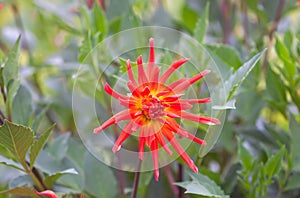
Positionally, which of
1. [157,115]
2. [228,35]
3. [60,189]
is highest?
[228,35]

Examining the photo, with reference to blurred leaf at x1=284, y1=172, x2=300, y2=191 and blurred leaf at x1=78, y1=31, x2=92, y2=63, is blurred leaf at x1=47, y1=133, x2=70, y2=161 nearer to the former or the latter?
blurred leaf at x1=78, y1=31, x2=92, y2=63

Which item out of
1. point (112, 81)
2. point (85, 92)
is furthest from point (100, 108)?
point (112, 81)

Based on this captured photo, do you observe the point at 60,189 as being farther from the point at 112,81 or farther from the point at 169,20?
the point at 169,20

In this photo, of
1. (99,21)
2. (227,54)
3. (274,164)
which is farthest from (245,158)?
(99,21)

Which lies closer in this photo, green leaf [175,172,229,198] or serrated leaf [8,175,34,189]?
green leaf [175,172,229,198]

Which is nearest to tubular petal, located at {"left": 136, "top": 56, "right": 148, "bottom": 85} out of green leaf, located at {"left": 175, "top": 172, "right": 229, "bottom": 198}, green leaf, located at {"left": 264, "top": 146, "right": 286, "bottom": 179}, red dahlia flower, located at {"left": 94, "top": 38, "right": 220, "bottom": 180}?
red dahlia flower, located at {"left": 94, "top": 38, "right": 220, "bottom": 180}

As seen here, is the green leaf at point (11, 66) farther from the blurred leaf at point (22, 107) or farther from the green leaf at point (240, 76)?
the green leaf at point (240, 76)
